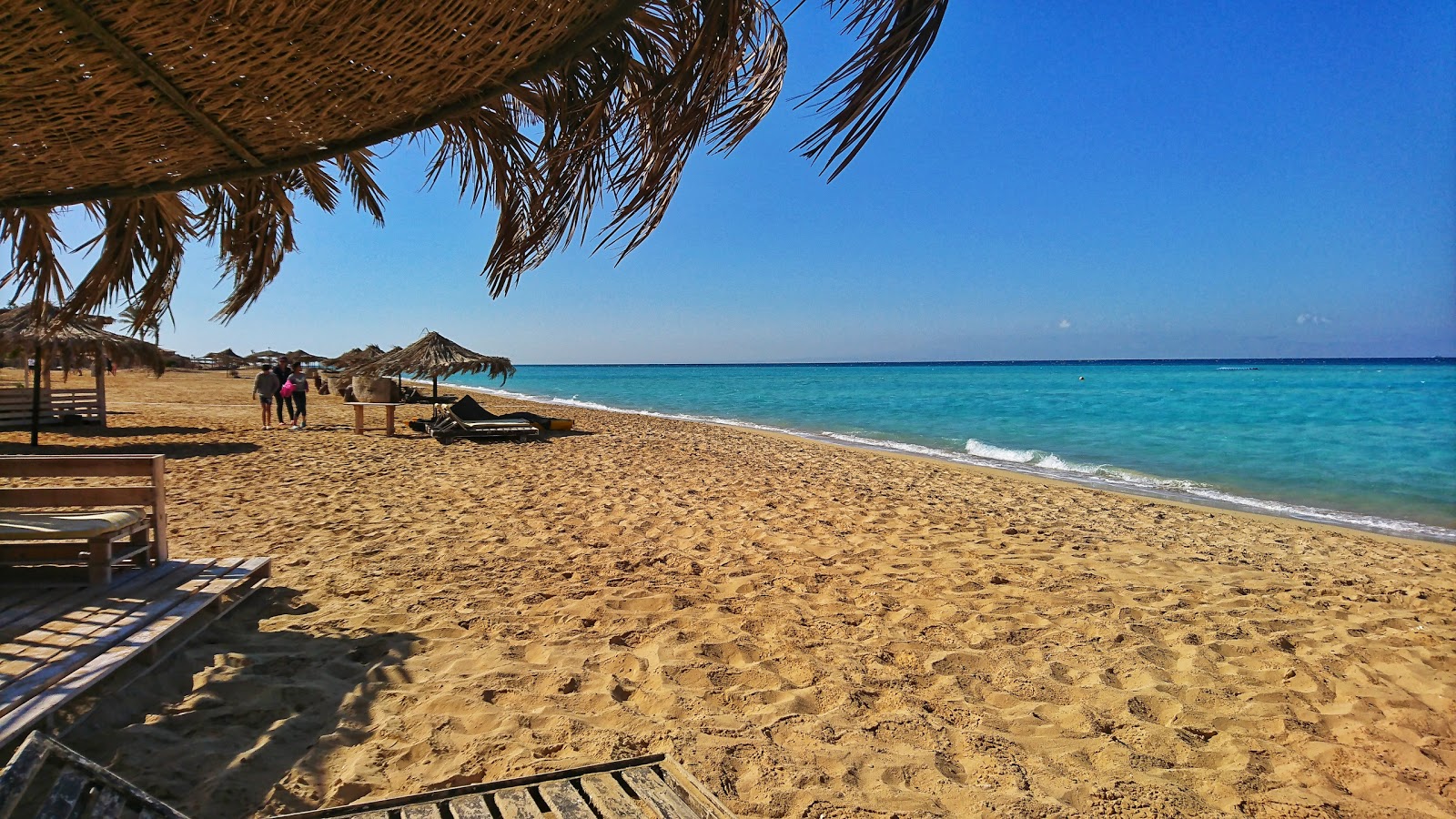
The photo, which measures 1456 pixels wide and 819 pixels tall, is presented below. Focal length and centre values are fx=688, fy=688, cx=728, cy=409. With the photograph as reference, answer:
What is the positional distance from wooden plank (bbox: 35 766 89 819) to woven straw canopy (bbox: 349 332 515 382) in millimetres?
14174

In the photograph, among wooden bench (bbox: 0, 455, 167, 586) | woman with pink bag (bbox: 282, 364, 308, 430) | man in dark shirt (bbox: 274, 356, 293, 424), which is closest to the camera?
wooden bench (bbox: 0, 455, 167, 586)

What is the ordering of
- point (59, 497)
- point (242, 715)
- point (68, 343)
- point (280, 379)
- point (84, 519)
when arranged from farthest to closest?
point (280, 379) → point (68, 343) → point (59, 497) → point (84, 519) → point (242, 715)

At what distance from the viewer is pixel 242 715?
2613 mm

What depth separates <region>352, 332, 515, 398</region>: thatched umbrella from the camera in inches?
596

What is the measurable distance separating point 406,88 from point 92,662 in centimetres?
248

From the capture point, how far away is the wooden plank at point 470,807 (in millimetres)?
1882

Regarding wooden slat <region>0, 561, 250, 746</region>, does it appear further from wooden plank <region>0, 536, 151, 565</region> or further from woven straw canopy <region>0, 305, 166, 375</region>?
woven straw canopy <region>0, 305, 166, 375</region>

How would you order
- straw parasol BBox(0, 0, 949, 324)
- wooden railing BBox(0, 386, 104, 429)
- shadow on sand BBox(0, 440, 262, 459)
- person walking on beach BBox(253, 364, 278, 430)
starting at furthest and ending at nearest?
1. person walking on beach BBox(253, 364, 278, 430)
2. wooden railing BBox(0, 386, 104, 429)
3. shadow on sand BBox(0, 440, 262, 459)
4. straw parasol BBox(0, 0, 949, 324)

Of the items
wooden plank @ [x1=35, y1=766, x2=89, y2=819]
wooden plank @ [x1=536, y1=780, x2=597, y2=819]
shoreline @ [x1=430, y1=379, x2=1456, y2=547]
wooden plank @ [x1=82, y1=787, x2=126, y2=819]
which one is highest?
wooden plank @ [x1=35, y1=766, x2=89, y2=819]

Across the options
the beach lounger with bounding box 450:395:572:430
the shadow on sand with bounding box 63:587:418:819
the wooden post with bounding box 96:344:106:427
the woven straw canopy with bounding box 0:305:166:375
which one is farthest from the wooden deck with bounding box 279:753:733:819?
the wooden post with bounding box 96:344:106:427

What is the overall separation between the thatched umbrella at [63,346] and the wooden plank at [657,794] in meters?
12.0

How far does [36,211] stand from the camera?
2291 millimetres

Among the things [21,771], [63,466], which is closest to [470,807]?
[21,771]

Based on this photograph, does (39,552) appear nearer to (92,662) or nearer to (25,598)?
(25,598)
